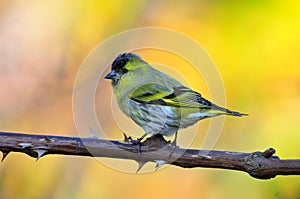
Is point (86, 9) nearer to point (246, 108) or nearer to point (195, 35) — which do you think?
point (195, 35)

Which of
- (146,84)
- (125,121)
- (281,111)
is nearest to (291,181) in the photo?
(281,111)

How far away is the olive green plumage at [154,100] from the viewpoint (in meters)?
1.88

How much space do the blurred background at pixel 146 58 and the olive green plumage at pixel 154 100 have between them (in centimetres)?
57

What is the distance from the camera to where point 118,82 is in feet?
6.59

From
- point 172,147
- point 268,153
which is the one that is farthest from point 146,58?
point 268,153

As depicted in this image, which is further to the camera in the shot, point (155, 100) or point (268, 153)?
point (155, 100)

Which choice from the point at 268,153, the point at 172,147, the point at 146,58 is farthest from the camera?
the point at 146,58

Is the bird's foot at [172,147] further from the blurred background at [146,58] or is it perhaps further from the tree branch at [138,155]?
the blurred background at [146,58]

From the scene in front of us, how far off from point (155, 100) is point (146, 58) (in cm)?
83

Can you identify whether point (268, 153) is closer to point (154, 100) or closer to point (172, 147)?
point (172, 147)

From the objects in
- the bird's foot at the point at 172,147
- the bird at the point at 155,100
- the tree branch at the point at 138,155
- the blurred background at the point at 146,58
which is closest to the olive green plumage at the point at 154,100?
the bird at the point at 155,100

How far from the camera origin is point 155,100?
6.40 ft

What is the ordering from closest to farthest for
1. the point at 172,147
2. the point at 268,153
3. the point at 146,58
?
the point at 268,153
the point at 172,147
the point at 146,58

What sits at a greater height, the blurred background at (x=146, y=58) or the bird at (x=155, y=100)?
the blurred background at (x=146, y=58)
